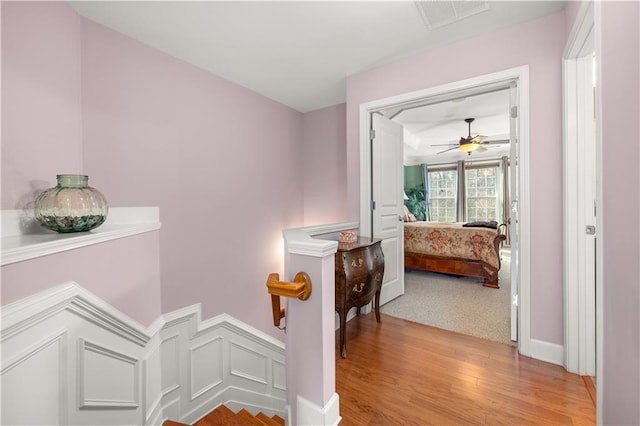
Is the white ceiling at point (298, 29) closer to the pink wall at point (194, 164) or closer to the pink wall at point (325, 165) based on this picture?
the pink wall at point (194, 164)

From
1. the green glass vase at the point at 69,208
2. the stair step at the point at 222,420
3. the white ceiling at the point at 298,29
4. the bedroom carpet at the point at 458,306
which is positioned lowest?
the stair step at the point at 222,420

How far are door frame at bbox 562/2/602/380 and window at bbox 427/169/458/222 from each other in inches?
229

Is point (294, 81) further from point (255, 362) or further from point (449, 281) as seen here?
point (449, 281)

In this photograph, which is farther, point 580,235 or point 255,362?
point 255,362

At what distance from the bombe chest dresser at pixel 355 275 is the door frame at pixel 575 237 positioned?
4.27ft

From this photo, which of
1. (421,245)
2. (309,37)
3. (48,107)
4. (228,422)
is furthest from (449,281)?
(48,107)

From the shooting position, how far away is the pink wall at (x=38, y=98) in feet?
4.68

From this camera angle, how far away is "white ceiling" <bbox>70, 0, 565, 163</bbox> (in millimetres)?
1772

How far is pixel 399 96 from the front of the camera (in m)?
2.46

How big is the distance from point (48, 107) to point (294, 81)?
2.06 meters

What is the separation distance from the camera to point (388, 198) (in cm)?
297

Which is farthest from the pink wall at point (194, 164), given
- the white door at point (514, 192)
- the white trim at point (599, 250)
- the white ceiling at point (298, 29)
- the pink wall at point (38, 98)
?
the white trim at point (599, 250)

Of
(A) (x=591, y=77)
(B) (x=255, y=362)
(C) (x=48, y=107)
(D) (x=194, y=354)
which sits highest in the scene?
(A) (x=591, y=77)

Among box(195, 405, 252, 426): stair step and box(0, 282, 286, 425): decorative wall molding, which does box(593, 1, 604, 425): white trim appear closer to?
box(195, 405, 252, 426): stair step
